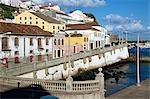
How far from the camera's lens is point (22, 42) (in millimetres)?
44938

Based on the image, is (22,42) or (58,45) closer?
(22,42)

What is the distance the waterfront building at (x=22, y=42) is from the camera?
138ft

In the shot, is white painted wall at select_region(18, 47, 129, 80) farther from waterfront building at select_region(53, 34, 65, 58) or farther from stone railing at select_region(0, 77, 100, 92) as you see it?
stone railing at select_region(0, 77, 100, 92)

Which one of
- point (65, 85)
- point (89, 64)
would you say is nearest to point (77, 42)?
point (89, 64)

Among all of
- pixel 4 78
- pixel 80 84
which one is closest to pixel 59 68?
pixel 4 78

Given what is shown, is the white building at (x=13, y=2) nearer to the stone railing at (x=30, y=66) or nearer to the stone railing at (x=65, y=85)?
the stone railing at (x=30, y=66)

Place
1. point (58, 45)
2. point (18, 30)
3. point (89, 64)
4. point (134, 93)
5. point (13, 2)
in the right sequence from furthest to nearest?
point (13, 2), point (89, 64), point (58, 45), point (18, 30), point (134, 93)

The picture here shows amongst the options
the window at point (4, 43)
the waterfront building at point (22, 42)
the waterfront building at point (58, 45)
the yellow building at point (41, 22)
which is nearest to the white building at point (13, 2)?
the yellow building at point (41, 22)

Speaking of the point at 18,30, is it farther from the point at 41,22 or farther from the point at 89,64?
the point at 41,22

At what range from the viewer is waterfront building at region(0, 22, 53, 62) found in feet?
138

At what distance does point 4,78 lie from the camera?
80.6 feet

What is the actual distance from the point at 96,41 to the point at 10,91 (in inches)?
2165

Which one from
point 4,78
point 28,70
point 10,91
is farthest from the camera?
point 28,70

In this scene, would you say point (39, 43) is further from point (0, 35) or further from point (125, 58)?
point (125, 58)
